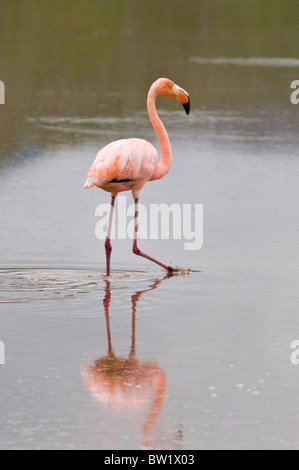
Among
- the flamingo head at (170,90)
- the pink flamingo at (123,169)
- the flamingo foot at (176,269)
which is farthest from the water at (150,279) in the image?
the flamingo head at (170,90)

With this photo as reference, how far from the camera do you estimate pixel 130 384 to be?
5.85m

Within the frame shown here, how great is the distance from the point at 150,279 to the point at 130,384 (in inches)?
104

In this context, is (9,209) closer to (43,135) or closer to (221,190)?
(221,190)

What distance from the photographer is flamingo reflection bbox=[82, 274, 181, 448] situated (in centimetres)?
549

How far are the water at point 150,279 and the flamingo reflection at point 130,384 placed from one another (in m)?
0.01

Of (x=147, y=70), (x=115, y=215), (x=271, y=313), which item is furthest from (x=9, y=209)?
(x=147, y=70)

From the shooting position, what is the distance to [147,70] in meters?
21.1

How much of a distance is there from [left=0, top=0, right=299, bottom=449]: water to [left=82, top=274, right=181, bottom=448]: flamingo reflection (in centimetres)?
1

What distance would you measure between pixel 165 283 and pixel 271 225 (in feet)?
7.59
